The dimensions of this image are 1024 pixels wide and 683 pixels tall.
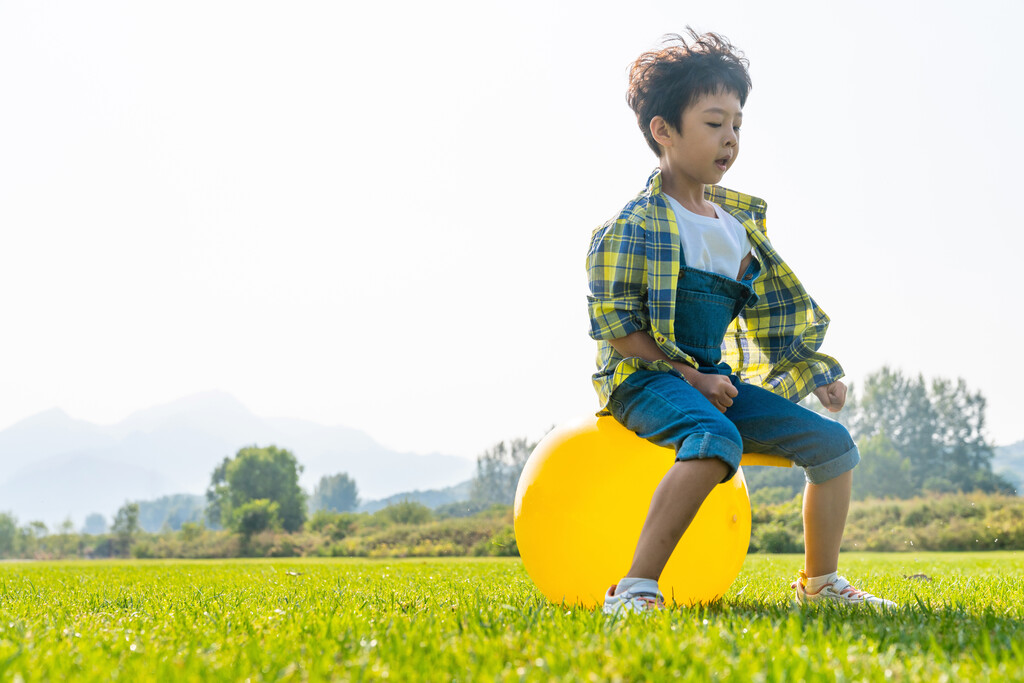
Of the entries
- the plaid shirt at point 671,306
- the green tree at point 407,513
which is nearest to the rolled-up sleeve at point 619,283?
the plaid shirt at point 671,306

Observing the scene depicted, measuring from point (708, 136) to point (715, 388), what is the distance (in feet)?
3.64

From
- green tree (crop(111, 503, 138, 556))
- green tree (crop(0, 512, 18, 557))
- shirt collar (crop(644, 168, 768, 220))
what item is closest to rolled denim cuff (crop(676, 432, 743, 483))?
shirt collar (crop(644, 168, 768, 220))

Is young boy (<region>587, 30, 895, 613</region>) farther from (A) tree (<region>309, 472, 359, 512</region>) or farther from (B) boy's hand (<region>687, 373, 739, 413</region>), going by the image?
(A) tree (<region>309, 472, 359, 512</region>)

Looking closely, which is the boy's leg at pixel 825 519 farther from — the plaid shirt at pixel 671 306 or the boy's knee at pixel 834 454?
the plaid shirt at pixel 671 306

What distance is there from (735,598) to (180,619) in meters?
2.61

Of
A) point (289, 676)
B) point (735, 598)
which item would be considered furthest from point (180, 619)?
point (735, 598)

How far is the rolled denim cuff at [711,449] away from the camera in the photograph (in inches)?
111

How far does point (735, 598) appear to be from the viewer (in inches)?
155

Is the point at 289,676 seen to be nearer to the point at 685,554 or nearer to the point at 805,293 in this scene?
the point at 685,554

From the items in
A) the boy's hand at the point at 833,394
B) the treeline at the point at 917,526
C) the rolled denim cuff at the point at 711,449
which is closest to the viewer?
the rolled denim cuff at the point at 711,449

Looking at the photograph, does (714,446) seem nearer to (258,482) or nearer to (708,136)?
(708,136)

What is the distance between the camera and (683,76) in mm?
3422

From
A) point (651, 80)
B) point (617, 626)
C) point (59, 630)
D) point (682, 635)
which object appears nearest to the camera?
point (682, 635)

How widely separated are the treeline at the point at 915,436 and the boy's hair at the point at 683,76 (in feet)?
149
